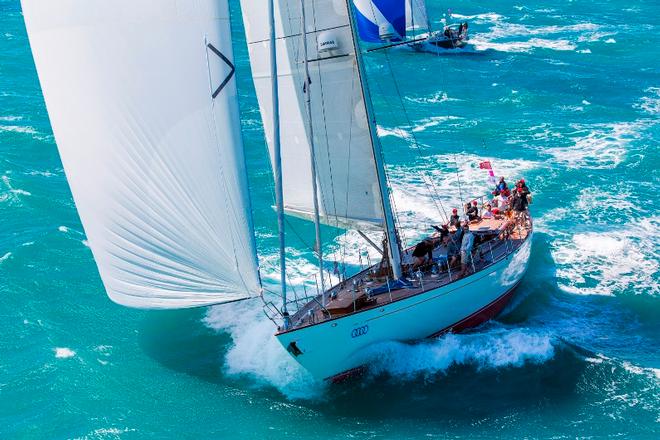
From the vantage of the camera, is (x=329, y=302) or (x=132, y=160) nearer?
(x=132, y=160)

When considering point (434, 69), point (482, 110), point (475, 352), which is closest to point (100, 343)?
point (475, 352)

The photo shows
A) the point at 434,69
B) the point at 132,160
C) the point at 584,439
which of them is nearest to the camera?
the point at 132,160

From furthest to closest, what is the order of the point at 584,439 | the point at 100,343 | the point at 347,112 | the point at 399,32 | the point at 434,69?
the point at 434,69
the point at 100,343
the point at 399,32
the point at 347,112
the point at 584,439

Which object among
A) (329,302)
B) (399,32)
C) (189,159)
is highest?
(399,32)

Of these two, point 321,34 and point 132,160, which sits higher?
point 321,34

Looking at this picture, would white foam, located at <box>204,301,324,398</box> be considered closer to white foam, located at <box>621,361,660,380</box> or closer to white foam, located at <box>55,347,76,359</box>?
white foam, located at <box>55,347,76,359</box>

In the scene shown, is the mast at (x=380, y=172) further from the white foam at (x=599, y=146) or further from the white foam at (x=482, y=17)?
the white foam at (x=482, y=17)

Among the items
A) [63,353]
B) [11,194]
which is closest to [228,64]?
[63,353]

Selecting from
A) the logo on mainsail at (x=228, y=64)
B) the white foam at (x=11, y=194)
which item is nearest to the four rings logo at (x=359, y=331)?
the logo on mainsail at (x=228, y=64)

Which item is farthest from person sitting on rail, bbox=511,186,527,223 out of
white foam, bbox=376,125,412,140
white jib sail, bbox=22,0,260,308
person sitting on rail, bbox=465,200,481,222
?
white foam, bbox=376,125,412,140

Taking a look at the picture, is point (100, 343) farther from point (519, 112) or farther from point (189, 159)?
point (519, 112)
